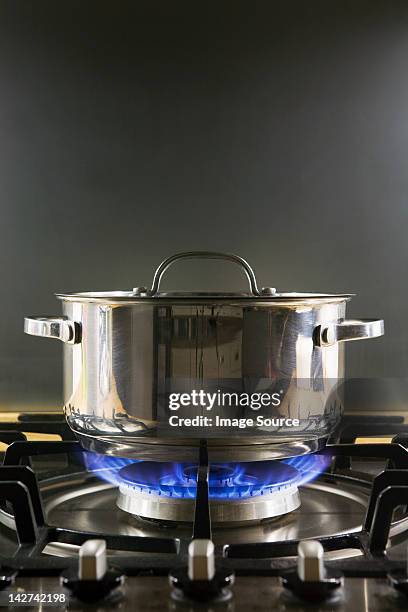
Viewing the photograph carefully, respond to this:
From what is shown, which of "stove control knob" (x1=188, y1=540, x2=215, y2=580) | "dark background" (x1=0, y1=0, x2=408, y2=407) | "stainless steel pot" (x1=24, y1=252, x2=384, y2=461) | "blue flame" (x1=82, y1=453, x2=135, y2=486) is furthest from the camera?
"dark background" (x1=0, y1=0, x2=408, y2=407)

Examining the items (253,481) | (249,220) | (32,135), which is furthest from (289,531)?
(32,135)

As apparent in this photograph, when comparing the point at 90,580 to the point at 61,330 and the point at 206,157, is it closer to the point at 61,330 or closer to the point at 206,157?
the point at 61,330

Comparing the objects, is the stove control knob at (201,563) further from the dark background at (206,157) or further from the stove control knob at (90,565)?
the dark background at (206,157)

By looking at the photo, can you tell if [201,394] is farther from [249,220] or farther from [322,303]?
[249,220]

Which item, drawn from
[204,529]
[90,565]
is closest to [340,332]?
[204,529]

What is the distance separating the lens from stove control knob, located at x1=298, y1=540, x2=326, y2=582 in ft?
1.71

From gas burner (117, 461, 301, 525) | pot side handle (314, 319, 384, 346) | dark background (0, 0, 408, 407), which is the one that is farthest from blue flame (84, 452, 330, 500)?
dark background (0, 0, 408, 407)

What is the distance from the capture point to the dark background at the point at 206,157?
3.45 feet

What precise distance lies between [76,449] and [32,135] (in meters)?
0.46

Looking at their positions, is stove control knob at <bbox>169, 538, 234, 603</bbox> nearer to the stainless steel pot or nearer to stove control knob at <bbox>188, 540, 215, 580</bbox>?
stove control knob at <bbox>188, 540, 215, 580</bbox>

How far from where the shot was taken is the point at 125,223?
1.06 metres

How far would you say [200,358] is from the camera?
2.33 feet

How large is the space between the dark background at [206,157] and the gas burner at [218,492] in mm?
323

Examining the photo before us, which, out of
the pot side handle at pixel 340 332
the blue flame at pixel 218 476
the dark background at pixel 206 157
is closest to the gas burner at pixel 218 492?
the blue flame at pixel 218 476
